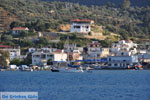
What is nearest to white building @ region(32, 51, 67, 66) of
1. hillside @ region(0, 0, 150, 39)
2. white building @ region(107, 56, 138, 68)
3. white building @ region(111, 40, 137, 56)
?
white building @ region(107, 56, 138, 68)

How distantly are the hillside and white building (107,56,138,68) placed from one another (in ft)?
83.0

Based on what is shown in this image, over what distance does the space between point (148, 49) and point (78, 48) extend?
60.4ft

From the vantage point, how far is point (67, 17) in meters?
154

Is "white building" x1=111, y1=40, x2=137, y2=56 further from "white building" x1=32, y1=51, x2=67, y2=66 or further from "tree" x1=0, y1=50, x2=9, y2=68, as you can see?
"tree" x1=0, y1=50, x2=9, y2=68

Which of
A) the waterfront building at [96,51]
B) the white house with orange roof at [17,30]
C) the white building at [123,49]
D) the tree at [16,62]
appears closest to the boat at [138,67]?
the white building at [123,49]

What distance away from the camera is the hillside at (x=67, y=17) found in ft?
449

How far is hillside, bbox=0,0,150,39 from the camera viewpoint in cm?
13688

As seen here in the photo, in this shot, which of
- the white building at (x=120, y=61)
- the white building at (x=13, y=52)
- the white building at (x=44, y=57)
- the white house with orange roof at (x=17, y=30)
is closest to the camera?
the white building at (x=120, y=61)

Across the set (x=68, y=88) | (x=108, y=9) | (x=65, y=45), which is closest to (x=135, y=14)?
(x=108, y=9)

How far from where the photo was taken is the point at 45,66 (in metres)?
109

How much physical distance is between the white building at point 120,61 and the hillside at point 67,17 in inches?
996

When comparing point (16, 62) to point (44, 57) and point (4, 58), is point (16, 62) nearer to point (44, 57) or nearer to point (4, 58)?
point (4, 58)

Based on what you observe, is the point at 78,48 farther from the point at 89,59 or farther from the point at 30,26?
the point at 30,26

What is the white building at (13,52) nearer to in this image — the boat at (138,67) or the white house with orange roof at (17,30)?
the white house with orange roof at (17,30)
